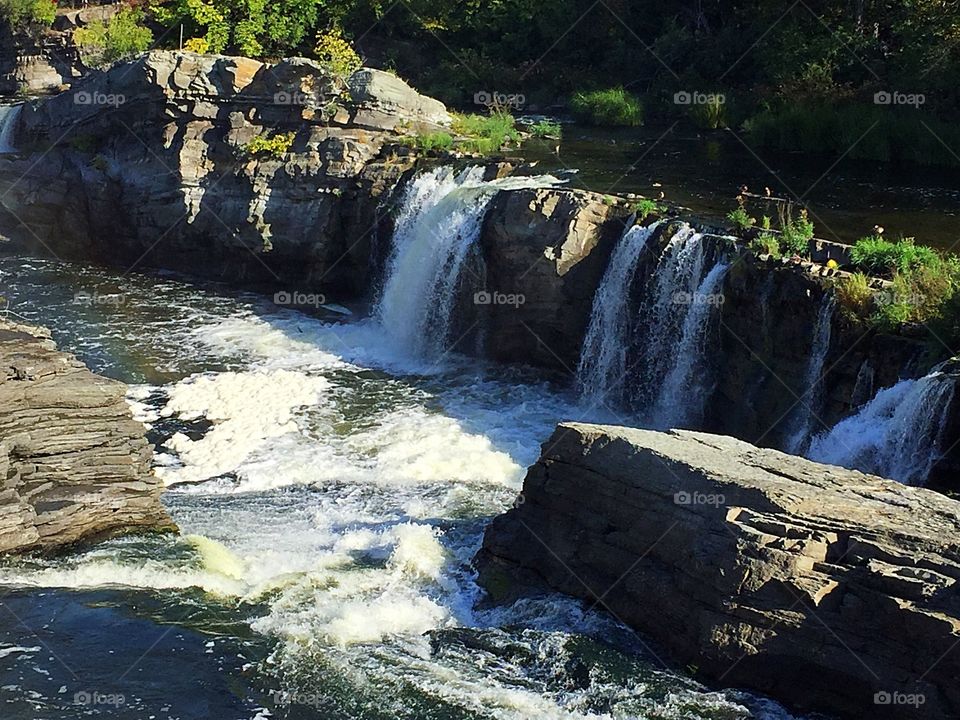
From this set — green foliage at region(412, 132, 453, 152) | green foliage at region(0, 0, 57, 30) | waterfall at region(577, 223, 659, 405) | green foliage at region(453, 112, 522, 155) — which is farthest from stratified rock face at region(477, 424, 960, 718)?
green foliage at region(0, 0, 57, 30)

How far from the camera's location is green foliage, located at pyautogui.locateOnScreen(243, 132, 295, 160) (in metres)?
25.2

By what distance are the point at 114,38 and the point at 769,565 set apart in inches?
1060

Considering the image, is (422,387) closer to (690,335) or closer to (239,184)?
(690,335)

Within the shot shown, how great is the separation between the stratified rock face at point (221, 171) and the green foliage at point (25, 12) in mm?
10913

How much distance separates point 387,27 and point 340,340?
15956mm

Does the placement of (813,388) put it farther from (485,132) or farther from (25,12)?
(25,12)

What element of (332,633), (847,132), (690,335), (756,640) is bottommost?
(332,633)

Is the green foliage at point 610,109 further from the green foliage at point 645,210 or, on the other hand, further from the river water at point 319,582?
the river water at point 319,582

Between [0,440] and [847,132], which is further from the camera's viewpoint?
[847,132]

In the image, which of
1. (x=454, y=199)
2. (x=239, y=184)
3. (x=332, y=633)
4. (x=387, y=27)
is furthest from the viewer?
(x=387, y=27)

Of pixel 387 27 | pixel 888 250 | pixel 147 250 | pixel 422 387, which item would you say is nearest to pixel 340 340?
pixel 422 387

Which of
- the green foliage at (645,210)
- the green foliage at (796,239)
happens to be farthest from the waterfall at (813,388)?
the green foliage at (645,210)

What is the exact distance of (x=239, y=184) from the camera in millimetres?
25359

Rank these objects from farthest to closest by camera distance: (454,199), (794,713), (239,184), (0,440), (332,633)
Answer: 1. (239,184)
2. (454,199)
3. (0,440)
4. (332,633)
5. (794,713)
